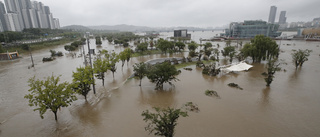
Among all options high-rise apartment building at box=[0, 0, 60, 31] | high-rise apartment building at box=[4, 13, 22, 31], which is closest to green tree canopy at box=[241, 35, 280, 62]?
high-rise apartment building at box=[0, 0, 60, 31]

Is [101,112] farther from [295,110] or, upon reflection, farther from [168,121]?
[295,110]

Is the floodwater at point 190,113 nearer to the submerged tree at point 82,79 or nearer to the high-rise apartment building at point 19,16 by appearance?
the submerged tree at point 82,79

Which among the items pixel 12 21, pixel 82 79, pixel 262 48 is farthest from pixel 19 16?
pixel 262 48

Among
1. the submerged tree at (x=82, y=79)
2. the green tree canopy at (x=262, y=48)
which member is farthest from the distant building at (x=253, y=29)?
the submerged tree at (x=82, y=79)

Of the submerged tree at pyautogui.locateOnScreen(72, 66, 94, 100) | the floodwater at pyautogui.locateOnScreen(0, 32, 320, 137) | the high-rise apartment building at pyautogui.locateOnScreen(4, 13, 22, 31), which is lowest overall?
the floodwater at pyautogui.locateOnScreen(0, 32, 320, 137)

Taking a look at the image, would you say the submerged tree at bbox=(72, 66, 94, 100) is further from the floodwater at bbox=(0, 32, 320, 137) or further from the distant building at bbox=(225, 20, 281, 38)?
the distant building at bbox=(225, 20, 281, 38)
